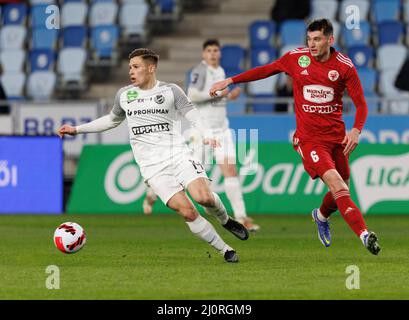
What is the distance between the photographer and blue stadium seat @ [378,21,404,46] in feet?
79.9

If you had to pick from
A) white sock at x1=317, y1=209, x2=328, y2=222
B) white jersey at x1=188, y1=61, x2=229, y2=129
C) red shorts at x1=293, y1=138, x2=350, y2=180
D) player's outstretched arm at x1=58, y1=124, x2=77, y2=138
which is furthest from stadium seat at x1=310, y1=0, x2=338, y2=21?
player's outstretched arm at x1=58, y1=124, x2=77, y2=138

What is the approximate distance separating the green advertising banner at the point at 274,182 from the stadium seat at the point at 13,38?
23.2 ft

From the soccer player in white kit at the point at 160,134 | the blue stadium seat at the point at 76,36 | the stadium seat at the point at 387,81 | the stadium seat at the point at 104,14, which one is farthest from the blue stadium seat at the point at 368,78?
the soccer player in white kit at the point at 160,134

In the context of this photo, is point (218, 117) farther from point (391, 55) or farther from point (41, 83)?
point (41, 83)

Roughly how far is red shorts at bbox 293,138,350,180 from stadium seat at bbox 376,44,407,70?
11.7 meters

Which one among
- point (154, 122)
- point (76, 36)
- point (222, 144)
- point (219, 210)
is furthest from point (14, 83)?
point (219, 210)

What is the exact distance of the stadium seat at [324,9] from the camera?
25.0 metres

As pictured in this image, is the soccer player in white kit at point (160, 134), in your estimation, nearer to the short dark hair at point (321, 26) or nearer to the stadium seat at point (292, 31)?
the short dark hair at point (321, 26)

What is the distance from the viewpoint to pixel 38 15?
88.2ft

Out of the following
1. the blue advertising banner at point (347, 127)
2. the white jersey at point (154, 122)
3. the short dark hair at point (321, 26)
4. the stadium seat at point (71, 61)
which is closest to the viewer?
the short dark hair at point (321, 26)

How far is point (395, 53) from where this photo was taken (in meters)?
24.0
